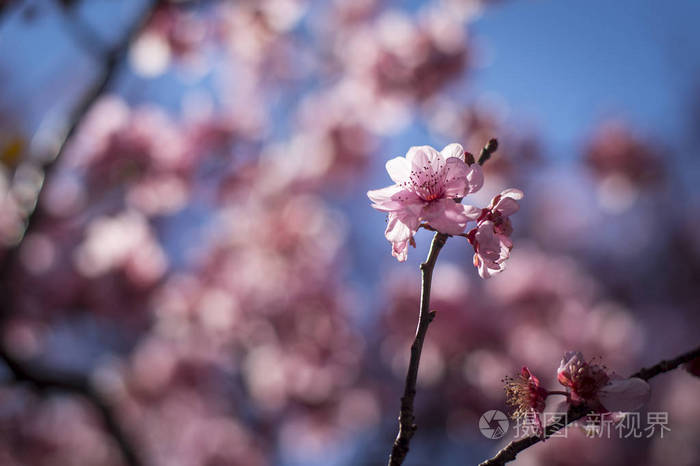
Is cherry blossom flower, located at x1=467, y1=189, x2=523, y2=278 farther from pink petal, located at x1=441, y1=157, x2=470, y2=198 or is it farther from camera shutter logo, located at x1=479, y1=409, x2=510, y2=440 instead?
camera shutter logo, located at x1=479, y1=409, x2=510, y2=440

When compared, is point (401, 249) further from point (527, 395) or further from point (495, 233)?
point (527, 395)

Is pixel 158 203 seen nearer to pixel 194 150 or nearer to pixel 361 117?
pixel 194 150

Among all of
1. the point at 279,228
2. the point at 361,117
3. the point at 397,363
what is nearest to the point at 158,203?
the point at 279,228

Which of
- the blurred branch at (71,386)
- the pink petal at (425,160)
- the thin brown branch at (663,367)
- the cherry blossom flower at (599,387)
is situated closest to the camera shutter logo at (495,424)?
the cherry blossom flower at (599,387)

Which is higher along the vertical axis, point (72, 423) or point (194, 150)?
point (194, 150)

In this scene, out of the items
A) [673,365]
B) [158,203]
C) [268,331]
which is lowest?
[673,365]

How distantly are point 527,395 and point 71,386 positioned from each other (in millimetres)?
2463

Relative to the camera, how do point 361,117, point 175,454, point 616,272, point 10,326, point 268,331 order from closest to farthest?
point 10,326 < point 268,331 < point 175,454 < point 361,117 < point 616,272

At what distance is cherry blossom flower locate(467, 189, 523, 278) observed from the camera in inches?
36.4

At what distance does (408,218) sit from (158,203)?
432cm

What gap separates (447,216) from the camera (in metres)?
0.89

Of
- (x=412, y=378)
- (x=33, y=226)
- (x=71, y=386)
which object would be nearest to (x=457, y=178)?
(x=412, y=378)

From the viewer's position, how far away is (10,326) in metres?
3.93

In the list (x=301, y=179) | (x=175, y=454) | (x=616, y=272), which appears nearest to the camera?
(x=175, y=454)
